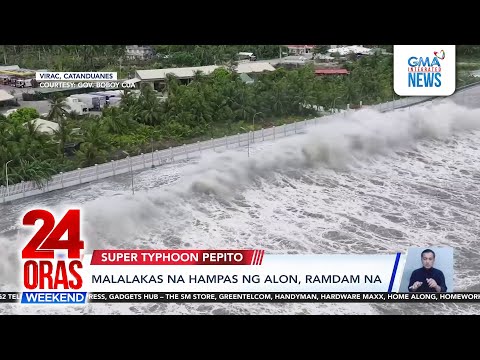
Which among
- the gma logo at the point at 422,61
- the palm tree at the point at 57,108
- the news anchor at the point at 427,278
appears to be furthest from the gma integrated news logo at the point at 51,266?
the gma logo at the point at 422,61

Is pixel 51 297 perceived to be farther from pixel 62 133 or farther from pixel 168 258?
pixel 62 133

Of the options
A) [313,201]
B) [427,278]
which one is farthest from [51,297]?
[427,278]

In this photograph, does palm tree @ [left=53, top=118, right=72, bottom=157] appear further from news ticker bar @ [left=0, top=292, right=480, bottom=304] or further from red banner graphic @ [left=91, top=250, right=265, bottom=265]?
news ticker bar @ [left=0, top=292, right=480, bottom=304]

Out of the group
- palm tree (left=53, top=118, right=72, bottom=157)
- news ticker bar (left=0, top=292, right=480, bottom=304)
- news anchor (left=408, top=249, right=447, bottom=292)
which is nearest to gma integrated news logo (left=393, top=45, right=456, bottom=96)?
news anchor (left=408, top=249, right=447, bottom=292)

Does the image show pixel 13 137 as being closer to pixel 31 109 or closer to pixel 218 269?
pixel 31 109

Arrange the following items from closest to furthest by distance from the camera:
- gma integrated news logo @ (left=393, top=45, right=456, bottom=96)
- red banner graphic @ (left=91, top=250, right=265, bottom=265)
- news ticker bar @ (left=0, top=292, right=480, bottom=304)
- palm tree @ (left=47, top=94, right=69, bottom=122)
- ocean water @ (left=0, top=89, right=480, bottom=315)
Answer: news ticker bar @ (left=0, top=292, right=480, bottom=304) → red banner graphic @ (left=91, top=250, right=265, bottom=265) → ocean water @ (left=0, top=89, right=480, bottom=315) → gma integrated news logo @ (left=393, top=45, right=456, bottom=96) → palm tree @ (left=47, top=94, right=69, bottom=122)

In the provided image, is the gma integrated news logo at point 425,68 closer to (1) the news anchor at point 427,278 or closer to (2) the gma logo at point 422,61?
(2) the gma logo at point 422,61

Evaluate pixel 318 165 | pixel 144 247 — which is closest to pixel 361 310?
pixel 144 247
